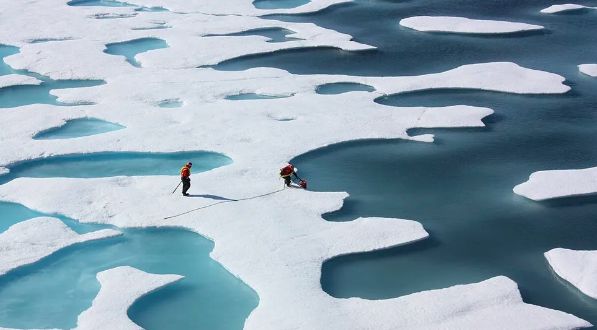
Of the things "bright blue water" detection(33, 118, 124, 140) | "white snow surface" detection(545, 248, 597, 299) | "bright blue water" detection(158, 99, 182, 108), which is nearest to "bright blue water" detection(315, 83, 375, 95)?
"bright blue water" detection(158, 99, 182, 108)

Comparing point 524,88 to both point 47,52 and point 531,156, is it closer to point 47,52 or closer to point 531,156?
point 531,156

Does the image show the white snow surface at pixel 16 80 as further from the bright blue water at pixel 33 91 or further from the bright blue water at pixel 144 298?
the bright blue water at pixel 144 298

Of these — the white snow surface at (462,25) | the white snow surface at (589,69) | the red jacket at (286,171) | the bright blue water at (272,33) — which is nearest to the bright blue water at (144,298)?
the red jacket at (286,171)

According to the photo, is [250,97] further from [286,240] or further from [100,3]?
[100,3]

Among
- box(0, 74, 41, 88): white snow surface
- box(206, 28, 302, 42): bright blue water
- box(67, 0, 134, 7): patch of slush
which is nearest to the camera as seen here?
box(0, 74, 41, 88): white snow surface

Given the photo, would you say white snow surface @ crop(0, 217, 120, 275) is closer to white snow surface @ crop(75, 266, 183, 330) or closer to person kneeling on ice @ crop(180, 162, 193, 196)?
white snow surface @ crop(75, 266, 183, 330)

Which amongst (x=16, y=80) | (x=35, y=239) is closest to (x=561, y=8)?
(x=16, y=80)
